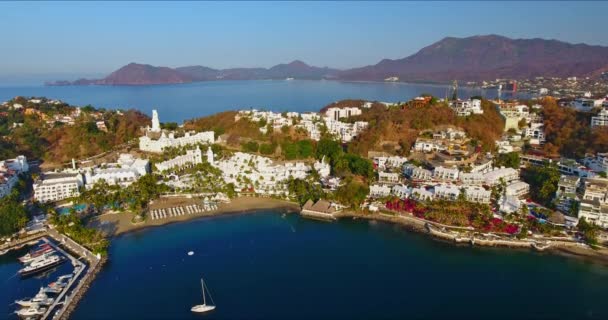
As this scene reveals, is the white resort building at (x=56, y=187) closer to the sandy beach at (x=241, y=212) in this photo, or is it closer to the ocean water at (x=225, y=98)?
the sandy beach at (x=241, y=212)

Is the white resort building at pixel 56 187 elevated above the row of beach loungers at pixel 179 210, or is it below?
above

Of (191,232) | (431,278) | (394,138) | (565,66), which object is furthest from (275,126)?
(565,66)

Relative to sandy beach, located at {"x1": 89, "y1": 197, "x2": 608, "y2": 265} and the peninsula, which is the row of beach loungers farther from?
sandy beach, located at {"x1": 89, "y1": 197, "x2": 608, "y2": 265}

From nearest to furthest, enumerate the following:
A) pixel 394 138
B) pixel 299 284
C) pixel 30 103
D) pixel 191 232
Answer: pixel 299 284
pixel 191 232
pixel 394 138
pixel 30 103

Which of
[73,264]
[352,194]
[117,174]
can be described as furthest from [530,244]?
[117,174]

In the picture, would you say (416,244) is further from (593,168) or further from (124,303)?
(593,168)

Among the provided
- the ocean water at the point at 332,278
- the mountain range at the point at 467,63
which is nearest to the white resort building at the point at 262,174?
the ocean water at the point at 332,278
